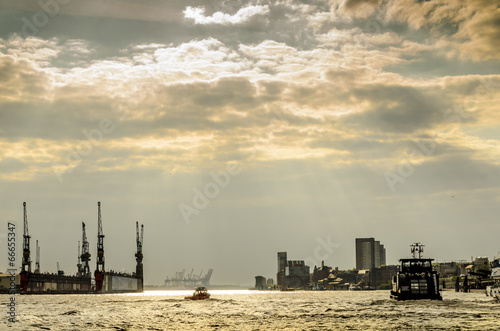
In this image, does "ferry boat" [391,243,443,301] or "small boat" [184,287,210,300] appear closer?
"ferry boat" [391,243,443,301]

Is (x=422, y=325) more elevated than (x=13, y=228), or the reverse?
(x=13, y=228)

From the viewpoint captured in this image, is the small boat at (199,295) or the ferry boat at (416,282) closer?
the ferry boat at (416,282)

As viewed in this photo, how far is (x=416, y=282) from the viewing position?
285ft

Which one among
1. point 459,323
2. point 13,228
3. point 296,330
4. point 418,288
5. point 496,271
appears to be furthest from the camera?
point 496,271

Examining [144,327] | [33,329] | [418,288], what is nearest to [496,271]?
[418,288]

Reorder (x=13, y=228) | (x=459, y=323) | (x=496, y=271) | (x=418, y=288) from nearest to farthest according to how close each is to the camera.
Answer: (x=459, y=323)
(x=13, y=228)
(x=418, y=288)
(x=496, y=271)

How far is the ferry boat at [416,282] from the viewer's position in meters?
86.3

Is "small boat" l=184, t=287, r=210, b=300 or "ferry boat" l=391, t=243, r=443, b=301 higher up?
"ferry boat" l=391, t=243, r=443, b=301

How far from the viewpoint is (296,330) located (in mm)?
43375

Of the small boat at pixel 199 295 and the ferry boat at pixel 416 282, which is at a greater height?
the ferry boat at pixel 416 282

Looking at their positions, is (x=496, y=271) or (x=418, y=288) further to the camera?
(x=496, y=271)

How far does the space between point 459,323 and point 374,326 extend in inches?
280

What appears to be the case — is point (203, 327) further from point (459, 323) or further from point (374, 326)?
point (459, 323)

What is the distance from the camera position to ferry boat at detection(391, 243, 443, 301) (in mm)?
86312
